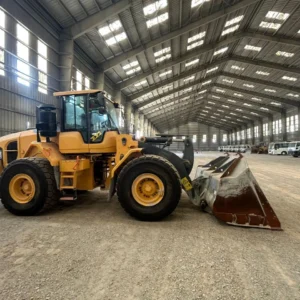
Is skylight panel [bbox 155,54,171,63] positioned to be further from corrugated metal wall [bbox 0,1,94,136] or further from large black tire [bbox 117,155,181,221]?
large black tire [bbox 117,155,181,221]

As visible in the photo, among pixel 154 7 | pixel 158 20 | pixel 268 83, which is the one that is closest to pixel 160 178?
pixel 154 7

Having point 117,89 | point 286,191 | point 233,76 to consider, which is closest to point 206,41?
point 117,89

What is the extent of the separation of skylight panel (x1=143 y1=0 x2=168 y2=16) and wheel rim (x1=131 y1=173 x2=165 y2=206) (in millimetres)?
13207

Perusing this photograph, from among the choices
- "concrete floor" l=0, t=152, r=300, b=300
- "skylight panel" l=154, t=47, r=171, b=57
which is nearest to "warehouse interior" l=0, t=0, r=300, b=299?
"concrete floor" l=0, t=152, r=300, b=300

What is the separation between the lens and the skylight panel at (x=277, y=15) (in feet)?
60.2

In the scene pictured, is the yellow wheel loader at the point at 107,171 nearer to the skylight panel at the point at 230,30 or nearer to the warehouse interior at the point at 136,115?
the warehouse interior at the point at 136,115

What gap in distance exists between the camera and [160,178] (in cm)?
456

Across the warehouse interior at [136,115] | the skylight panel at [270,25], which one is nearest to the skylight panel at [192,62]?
the warehouse interior at [136,115]

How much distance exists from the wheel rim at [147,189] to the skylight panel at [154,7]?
13.2 metres

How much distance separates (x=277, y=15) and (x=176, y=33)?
7678 mm

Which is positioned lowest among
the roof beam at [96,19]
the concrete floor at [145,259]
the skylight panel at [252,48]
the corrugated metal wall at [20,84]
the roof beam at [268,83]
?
the concrete floor at [145,259]

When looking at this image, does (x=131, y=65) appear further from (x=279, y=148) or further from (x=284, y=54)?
(x=279, y=148)

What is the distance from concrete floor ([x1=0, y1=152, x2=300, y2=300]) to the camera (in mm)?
2363

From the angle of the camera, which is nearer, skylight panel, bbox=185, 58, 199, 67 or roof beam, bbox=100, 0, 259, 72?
roof beam, bbox=100, 0, 259, 72
